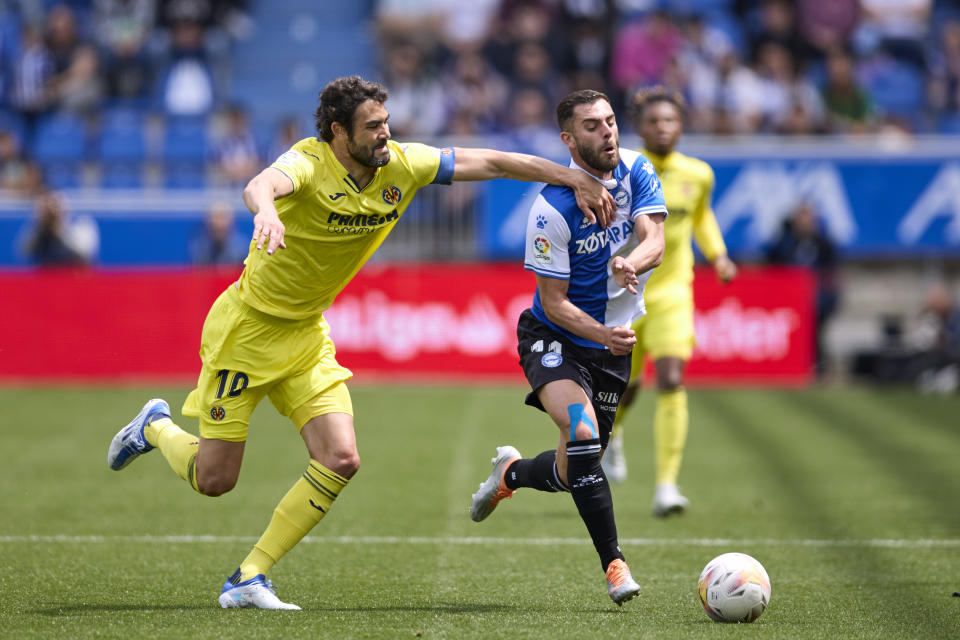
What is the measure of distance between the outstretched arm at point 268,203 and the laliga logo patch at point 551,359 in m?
1.42

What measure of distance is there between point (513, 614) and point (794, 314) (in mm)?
11258

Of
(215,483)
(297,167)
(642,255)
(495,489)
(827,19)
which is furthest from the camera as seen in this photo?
(827,19)

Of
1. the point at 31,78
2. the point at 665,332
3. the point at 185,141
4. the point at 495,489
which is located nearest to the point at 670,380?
the point at 665,332

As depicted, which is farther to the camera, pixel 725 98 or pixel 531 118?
pixel 725 98

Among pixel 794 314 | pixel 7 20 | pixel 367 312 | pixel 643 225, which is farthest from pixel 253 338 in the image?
pixel 7 20

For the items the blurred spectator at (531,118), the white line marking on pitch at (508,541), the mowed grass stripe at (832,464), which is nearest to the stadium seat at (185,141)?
the blurred spectator at (531,118)

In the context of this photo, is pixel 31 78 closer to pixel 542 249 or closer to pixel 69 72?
pixel 69 72

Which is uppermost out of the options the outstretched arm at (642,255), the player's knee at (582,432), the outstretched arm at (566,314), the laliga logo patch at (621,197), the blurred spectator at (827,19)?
the blurred spectator at (827,19)

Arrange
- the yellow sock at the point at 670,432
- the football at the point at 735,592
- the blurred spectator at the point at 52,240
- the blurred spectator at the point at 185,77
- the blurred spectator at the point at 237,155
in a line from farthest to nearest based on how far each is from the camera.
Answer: the blurred spectator at the point at 185,77 < the blurred spectator at the point at 237,155 < the blurred spectator at the point at 52,240 < the yellow sock at the point at 670,432 < the football at the point at 735,592

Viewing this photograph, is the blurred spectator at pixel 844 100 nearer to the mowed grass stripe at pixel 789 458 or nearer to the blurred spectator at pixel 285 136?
the mowed grass stripe at pixel 789 458

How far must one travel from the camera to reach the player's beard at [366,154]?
5609 millimetres

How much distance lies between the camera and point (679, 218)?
883 centimetres

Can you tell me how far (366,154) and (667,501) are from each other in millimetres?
3532

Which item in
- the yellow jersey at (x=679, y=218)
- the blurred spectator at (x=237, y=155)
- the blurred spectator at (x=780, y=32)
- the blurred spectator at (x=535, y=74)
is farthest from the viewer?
the blurred spectator at (x=780, y=32)
